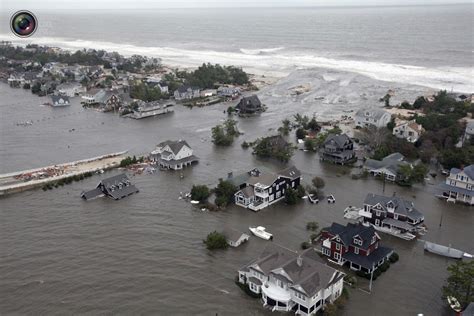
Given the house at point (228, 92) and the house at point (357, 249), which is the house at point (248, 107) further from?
the house at point (357, 249)

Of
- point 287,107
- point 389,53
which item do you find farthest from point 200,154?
point 389,53

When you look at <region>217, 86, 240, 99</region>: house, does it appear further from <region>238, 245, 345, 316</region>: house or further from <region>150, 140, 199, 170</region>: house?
<region>238, 245, 345, 316</region>: house

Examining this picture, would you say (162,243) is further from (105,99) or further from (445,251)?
(105,99)

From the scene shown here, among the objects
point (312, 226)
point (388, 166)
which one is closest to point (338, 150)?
point (388, 166)

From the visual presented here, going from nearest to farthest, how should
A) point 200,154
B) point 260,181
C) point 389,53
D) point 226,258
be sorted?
1. point 226,258
2. point 260,181
3. point 200,154
4. point 389,53

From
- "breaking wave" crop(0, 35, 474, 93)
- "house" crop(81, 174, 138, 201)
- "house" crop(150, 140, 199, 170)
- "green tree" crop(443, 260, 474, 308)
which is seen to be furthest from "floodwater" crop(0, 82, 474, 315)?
"breaking wave" crop(0, 35, 474, 93)

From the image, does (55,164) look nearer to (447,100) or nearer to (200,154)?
(200,154)
